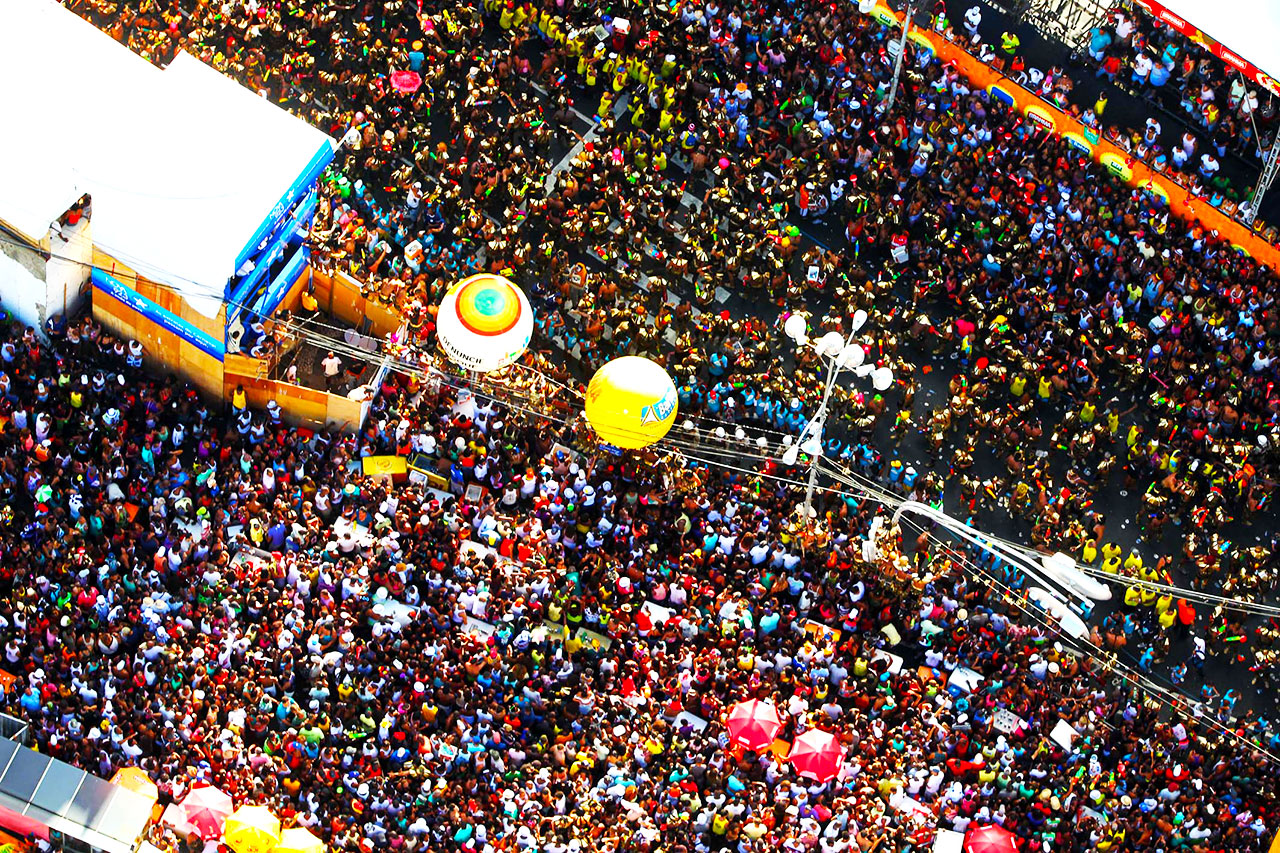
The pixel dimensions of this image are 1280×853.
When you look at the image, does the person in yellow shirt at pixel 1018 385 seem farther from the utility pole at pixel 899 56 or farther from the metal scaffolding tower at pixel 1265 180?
the utility pole at pixel 899 56

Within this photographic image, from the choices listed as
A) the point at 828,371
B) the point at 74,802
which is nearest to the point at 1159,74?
the point at 828,371

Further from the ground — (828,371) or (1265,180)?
(1265,180)

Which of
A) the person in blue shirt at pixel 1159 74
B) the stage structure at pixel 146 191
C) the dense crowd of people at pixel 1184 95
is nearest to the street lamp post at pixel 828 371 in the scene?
the stage structure at pixel 146 191

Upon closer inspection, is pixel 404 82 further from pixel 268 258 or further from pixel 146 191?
pixel 146 191

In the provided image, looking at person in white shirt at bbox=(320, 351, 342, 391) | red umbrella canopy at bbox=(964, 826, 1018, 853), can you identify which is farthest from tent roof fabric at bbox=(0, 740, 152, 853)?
red umbrella canopy at bbox=(964, 826, 1018, 853)

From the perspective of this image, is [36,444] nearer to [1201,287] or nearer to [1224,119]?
[1201,287]

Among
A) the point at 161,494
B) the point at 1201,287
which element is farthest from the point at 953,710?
the point at 161,494
